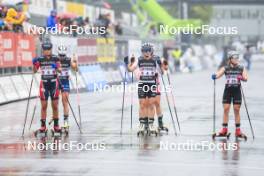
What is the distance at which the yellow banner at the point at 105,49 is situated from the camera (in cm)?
4053

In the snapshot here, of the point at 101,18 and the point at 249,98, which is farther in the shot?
the point at 101,18

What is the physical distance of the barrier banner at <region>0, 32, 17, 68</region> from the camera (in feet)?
92.4

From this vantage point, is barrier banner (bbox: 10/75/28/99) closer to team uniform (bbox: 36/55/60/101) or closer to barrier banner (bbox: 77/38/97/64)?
barrier banner (bbox: 77/38/97/64)

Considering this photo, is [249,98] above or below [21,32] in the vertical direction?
below

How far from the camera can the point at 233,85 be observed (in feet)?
57.8

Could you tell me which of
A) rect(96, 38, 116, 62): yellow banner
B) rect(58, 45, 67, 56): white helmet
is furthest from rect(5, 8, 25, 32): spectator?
rect(58, 45, 67, 56): white helmet

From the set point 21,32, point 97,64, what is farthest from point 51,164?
point 97,64

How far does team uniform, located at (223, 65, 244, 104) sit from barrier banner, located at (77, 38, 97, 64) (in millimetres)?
19688

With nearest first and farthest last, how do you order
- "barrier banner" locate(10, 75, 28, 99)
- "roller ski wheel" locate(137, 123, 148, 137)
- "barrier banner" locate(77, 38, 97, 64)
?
"roller ski wheel" locate(137, 123, 148, 137) < "barrier banner" locate(10, 75, 28, 99) < "barrier banner" locate(77, 38, 97, 64)

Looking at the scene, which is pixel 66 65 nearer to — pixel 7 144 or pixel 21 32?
pixel 7 144

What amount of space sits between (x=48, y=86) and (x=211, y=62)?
203 feet

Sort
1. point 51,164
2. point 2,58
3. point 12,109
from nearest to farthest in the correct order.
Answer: point 51,164, point 12,109, point 2,58

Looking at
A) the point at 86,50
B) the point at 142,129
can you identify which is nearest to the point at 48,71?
the point at 142,129

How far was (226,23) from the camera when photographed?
142625 mm
